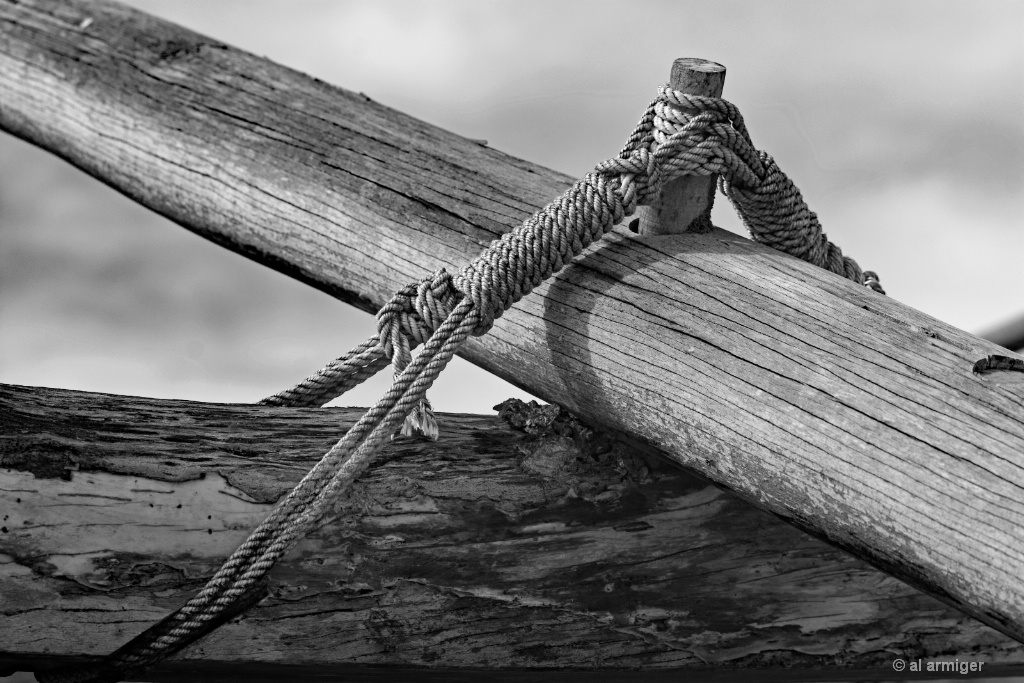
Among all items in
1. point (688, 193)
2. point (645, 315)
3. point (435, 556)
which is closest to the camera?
point (435, 556)

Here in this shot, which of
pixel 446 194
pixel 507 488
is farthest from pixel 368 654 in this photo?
pixel 446 194

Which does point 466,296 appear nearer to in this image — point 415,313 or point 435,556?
point 415,313

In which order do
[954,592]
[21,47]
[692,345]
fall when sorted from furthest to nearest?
[21,47] < [692,345] < [954,592]

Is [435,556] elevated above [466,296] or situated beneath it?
situated beneath

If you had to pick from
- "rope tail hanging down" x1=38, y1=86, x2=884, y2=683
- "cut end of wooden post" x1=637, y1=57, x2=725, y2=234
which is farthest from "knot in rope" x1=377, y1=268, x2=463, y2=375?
"cut end of wooden post" x1=637, y1=57, x2=725, y2=234

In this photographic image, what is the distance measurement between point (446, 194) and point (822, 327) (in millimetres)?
837

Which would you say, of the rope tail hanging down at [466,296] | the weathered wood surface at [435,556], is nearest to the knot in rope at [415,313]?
the rope tail hanging down at [466,296]

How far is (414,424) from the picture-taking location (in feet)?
5.27

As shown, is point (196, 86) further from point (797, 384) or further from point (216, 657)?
point (797, 384)

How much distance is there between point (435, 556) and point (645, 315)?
1.62 feet

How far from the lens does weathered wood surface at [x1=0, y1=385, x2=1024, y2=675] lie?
139 centimetres

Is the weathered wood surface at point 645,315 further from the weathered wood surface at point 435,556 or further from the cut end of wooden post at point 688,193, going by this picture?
the weathered wood surface at point 435,556

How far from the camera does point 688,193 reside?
177 centimetres

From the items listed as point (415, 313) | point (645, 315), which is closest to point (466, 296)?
point (415, 313)
